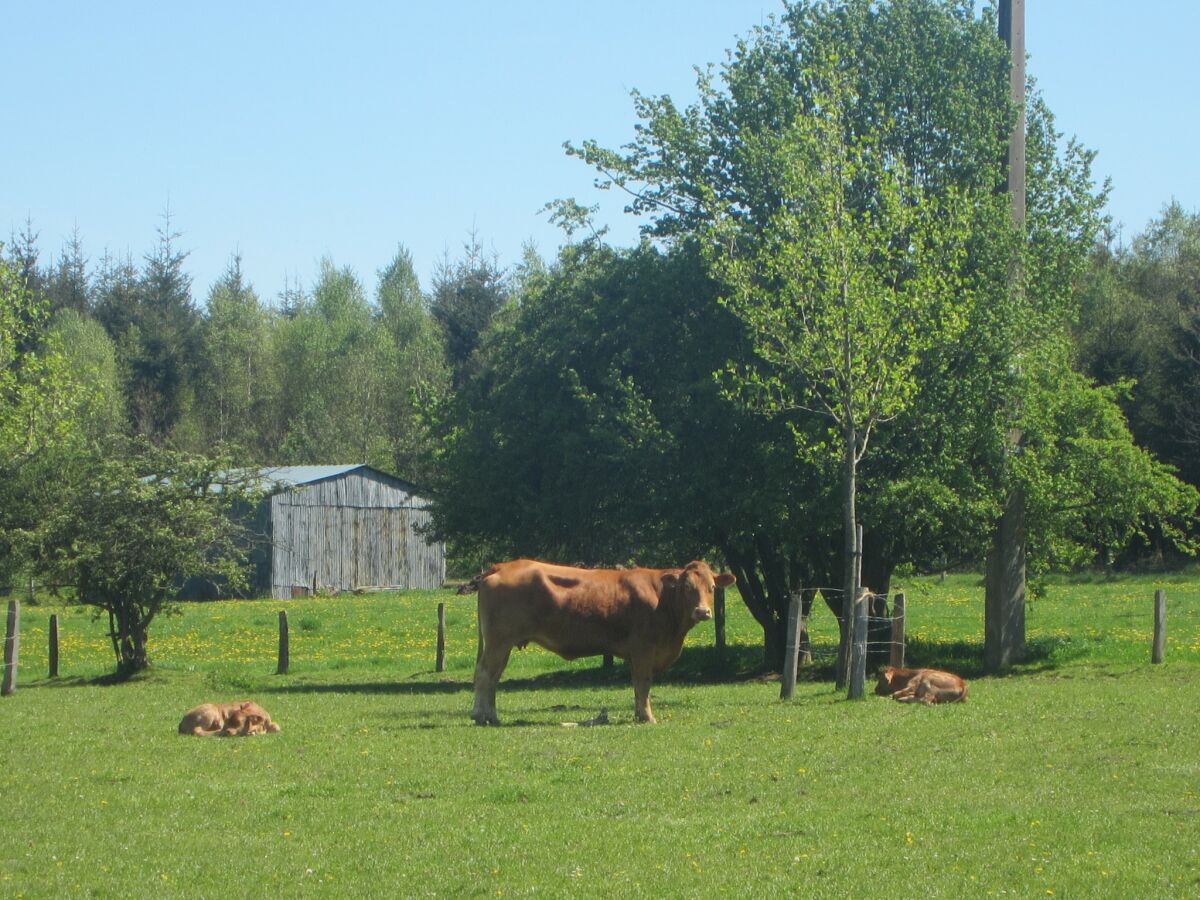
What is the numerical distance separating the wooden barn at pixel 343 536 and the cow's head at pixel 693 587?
37066 mm

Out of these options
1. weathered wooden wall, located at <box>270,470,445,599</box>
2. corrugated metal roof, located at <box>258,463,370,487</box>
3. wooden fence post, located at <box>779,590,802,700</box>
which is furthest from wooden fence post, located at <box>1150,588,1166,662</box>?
corrugated metal roof, located at <box>258,463,370,487</box>

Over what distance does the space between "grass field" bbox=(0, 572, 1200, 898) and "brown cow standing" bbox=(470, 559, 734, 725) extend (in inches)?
39.4

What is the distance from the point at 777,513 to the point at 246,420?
228 ft

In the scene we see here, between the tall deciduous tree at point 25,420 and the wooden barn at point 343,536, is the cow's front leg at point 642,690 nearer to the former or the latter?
the tall deciduous tree at point 25,420

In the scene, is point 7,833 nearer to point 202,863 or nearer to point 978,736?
point 202,863

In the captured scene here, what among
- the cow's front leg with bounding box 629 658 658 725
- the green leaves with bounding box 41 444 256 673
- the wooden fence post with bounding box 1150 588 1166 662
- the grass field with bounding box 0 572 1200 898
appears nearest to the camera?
the grass field with bounding box 0 572 1200 898

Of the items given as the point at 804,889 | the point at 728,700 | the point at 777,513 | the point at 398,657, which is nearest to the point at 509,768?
the point at 804,889

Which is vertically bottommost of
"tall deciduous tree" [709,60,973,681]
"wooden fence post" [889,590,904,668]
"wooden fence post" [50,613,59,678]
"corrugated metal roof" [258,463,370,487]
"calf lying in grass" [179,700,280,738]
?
"wooden fence post" [50,613,59,678]

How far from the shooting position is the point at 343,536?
59.3 metres

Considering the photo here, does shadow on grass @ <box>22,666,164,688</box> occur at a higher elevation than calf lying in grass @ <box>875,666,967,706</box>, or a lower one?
lower

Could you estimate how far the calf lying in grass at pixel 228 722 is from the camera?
57.1ft

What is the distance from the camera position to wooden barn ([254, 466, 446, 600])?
5691 cm

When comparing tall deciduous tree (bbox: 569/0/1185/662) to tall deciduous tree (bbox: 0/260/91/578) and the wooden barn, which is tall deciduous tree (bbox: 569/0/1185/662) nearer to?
tall deciduous tree (bbox: 0/260/91/578)

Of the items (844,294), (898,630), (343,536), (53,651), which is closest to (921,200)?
(844,294)
